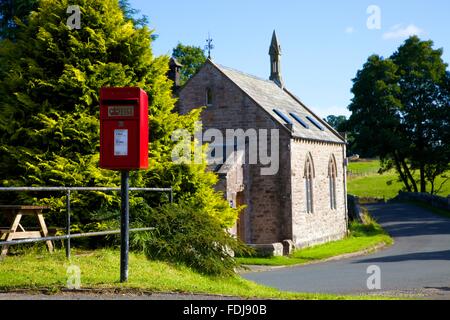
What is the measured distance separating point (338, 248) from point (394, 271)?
953cm

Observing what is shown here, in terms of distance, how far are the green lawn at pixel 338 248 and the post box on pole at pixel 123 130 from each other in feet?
47.8

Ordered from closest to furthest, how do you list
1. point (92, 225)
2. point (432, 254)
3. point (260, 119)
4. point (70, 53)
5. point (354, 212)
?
point (92, 225) < point (70, 53) < point (432, 254) < point (260, 119) < point (354, 212)

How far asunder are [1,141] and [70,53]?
8.54 ft

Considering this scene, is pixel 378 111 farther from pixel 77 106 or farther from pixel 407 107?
pixel 77 106

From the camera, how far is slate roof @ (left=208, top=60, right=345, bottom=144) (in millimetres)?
29375

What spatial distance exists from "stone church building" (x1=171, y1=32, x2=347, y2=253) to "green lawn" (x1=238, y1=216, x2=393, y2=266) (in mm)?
808

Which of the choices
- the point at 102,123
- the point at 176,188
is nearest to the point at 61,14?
the point at 176,188

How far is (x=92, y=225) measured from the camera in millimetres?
12727

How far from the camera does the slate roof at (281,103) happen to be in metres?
29.4

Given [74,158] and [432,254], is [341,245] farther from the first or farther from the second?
[74,158]

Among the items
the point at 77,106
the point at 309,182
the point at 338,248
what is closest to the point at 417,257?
the point at 338,248

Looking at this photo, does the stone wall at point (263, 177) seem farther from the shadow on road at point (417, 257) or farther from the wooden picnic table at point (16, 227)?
the wooden picnic table at point (16, 227)

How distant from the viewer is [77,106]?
43.9ft
